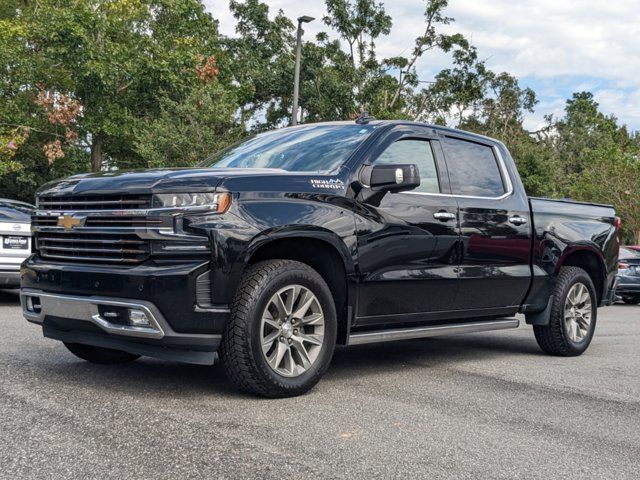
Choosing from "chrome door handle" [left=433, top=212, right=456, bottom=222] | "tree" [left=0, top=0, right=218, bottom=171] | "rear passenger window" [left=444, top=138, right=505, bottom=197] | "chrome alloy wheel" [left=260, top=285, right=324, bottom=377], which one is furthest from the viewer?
"tree" [left=0, top=0, right=218, bottom=171]

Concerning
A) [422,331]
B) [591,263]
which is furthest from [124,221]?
[591,263]

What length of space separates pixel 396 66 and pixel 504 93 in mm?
13876

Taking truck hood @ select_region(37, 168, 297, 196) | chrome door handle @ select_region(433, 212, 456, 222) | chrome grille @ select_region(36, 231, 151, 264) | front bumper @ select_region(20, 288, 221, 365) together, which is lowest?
front bumper @ select_region(20, 288, 221, 365)

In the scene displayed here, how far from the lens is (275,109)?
36625mm

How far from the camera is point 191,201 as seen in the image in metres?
4.38

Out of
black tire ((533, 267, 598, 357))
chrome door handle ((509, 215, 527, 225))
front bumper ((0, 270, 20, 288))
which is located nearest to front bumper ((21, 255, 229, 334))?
chrome door handle ((509, 215, 527, 225))

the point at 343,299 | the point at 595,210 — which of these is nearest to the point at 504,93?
the point at 595,210

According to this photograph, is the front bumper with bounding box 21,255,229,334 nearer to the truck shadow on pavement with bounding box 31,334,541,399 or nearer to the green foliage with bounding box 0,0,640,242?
the truck shadow on pavement with bounding box 31,334,541,399

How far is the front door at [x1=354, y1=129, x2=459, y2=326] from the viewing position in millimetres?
5219

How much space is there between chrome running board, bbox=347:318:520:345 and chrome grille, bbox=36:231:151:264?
161 cm

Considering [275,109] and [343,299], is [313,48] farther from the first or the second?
[343,299]

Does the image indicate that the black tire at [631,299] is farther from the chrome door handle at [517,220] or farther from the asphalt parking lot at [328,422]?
the chrome door handle at [517,220]

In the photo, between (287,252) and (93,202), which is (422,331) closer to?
(287,252)

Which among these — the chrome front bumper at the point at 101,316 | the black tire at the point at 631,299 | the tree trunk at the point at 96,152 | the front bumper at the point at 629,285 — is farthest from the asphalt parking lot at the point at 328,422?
the tree trunk at the point at 96,152
